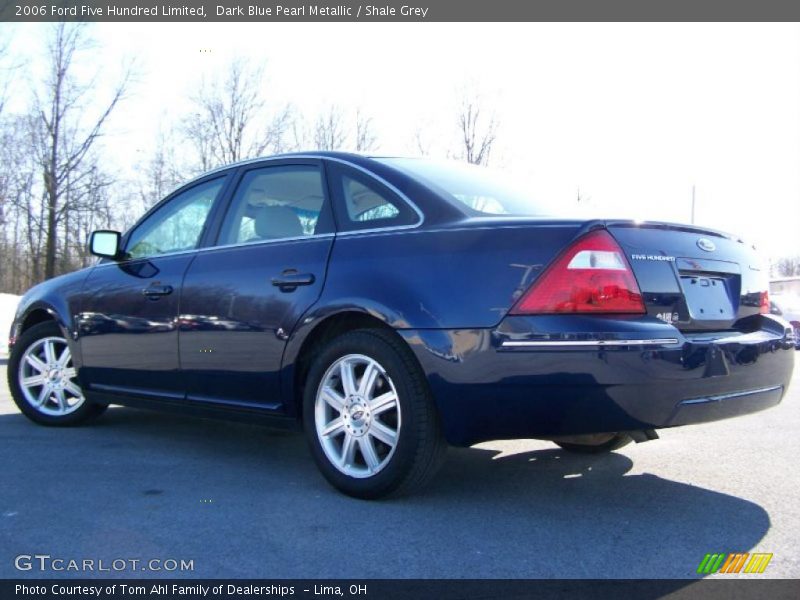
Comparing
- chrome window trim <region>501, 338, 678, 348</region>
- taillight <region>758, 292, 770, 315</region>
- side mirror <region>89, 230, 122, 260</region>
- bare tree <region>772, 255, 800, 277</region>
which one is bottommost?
bare tree <region>772, 255, 800, 277</region>

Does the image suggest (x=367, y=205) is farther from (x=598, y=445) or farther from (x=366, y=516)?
(x=598, y=445)

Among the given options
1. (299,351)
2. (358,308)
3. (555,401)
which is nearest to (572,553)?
(555,401)

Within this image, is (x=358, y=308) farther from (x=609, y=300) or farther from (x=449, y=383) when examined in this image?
(x=609, y=300)

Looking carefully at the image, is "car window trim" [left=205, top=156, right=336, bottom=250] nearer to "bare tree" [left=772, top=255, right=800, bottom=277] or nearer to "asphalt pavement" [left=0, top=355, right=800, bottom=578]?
"asphalt pavement" [left=0, top=355, right=800, bottom=578]

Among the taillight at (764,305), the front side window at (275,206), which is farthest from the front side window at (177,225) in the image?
the taillight at (764,305)

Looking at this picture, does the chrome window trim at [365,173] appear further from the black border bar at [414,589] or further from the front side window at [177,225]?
the black border bar at [414,589]

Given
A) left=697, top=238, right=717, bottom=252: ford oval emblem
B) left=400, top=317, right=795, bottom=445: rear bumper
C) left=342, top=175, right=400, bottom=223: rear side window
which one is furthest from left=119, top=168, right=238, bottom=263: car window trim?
left=697, top=238, right=717, bottom=252: ford oval emblem

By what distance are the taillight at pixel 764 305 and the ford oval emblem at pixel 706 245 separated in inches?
17.1

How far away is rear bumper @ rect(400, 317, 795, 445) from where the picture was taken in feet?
9.08

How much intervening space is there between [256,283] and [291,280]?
10.5 inches

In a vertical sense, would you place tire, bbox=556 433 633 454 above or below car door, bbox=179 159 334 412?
below

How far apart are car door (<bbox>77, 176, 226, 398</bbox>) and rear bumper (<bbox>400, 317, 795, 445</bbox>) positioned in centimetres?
181

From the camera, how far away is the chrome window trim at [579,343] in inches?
109

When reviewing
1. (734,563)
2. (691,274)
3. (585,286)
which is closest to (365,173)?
(585,286)
